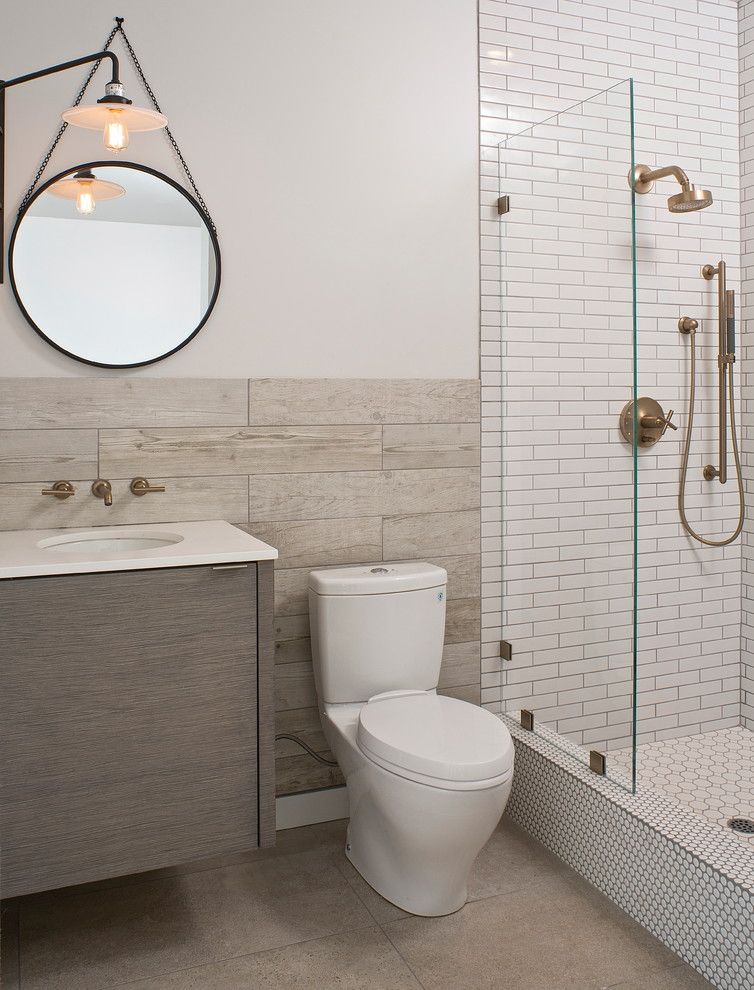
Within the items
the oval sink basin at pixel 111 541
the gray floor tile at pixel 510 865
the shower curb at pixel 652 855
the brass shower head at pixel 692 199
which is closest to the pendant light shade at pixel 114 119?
the oval sink basin at pixel 111 541

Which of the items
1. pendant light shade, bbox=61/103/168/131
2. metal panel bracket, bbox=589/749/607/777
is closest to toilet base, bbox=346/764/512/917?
metal panel bracket, bbox=589/749/607/777

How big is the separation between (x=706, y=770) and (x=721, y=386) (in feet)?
4.39

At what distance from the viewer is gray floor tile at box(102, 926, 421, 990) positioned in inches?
70.8

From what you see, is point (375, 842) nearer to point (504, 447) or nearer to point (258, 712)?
point (258, 712)

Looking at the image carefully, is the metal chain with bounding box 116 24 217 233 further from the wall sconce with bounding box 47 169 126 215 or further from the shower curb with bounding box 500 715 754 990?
the shower curb with bounding box 500 715 754 990

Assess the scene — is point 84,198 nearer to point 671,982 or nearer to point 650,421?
point 650,421

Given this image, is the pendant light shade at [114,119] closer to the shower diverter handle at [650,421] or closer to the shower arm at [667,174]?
the shower arm at [667,174]

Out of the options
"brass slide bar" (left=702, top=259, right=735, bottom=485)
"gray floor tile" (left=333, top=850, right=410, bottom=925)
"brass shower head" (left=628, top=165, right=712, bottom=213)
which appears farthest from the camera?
"brass slide bar" (left=702, top=259, right=735, bottom=485)

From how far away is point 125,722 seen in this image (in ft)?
5.80

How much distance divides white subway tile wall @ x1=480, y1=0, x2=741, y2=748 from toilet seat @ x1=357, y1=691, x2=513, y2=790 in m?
0.44

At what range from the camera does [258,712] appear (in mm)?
1902

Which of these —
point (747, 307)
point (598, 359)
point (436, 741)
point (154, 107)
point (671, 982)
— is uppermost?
point (154, 107)

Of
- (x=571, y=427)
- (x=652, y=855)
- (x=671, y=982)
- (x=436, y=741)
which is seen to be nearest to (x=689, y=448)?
(x=571, y=427)

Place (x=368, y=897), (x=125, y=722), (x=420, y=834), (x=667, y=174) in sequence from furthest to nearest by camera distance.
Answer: (x=667, y=174)
(x=368, y=897)
(x=420, y=834)
(x=125, y=722)
